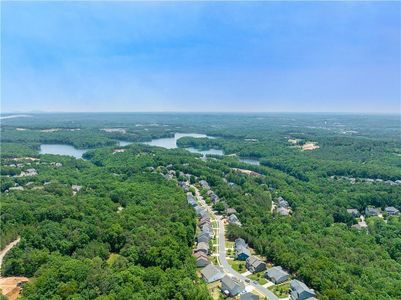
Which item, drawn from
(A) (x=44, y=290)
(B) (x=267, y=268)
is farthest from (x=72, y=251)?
(B) (x=267, y=268)

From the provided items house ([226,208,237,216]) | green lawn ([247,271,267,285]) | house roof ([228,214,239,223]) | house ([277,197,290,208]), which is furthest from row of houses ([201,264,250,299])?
house ([277,197,290,208])

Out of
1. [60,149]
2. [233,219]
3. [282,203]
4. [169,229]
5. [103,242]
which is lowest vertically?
[60,149]

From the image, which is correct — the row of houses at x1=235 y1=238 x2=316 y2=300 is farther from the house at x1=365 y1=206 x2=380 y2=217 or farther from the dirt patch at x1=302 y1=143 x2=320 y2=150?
the dirt patch at x1=302 y1=143 x2=320 y2=150

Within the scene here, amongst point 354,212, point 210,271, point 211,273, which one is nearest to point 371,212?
point 354,212

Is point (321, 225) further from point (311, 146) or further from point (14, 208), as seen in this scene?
point (311, 146)

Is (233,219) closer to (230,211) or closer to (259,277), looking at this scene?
(230,211)

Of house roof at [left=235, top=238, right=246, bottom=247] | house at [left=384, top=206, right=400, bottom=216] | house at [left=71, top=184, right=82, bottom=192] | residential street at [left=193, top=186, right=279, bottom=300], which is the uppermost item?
house at [left=71, top=184, right=82, bottom=192]
